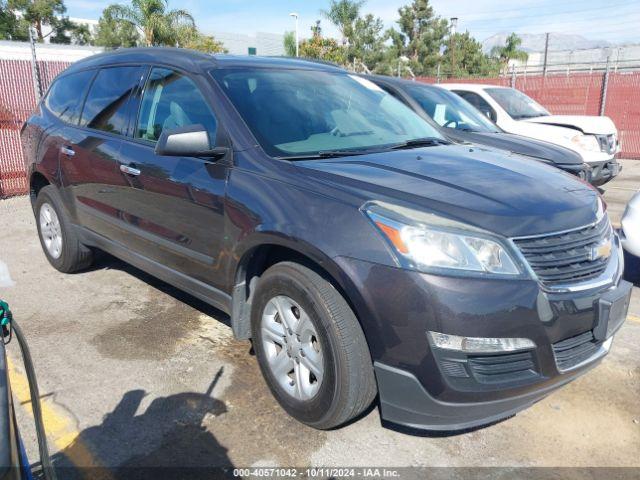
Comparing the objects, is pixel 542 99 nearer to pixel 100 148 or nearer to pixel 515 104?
pixel 515 104

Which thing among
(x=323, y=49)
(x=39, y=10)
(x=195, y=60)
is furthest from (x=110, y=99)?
(x=39, y=10)

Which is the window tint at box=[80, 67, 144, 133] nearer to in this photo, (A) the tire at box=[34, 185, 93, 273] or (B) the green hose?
(A) the tire at box=[34, 185, 93, 273]

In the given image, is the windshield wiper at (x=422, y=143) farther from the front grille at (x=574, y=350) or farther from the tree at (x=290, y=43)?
the tree at (x=290, y=43)

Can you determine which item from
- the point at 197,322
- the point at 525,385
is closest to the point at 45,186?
the point at 197,322

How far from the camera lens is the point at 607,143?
8.73m

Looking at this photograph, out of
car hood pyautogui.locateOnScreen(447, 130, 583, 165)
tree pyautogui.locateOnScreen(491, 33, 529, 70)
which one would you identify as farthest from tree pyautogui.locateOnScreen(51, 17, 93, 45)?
car hood pyautogui.locateOnScreen(447, 130, 583, 165)

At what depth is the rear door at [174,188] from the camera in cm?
314

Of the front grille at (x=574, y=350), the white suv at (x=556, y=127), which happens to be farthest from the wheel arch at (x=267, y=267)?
the white suv at (x=556, y=127)

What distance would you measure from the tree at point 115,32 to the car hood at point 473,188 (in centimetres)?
2561

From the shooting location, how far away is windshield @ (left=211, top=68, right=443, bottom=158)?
3.14 meters

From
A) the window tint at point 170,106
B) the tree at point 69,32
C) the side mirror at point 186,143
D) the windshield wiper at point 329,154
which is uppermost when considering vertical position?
the tree at point 69,32

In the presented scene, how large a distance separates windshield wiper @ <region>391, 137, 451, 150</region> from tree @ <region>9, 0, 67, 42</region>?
44865 millimetres

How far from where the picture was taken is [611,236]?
294 centimetres

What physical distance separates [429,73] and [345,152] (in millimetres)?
45087
